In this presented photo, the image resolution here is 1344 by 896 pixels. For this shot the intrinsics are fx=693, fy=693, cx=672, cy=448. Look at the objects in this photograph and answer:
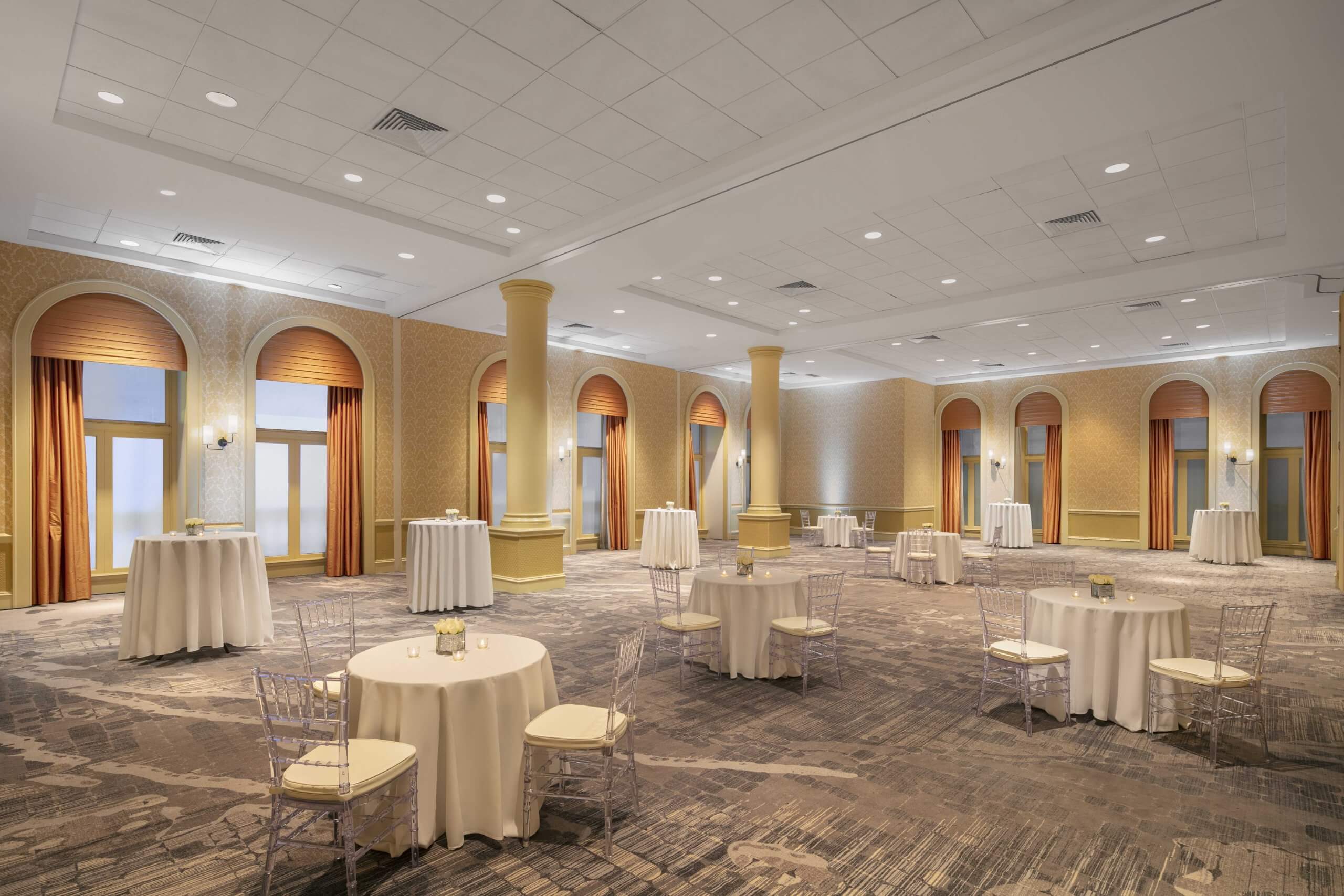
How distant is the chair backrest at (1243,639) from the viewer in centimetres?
375

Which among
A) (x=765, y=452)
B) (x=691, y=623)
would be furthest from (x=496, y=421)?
(x=691, y=623)

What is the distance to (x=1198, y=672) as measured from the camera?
3797 millimetres

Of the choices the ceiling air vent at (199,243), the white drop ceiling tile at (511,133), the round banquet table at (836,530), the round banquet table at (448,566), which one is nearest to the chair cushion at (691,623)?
the round banquet table at (448,566)

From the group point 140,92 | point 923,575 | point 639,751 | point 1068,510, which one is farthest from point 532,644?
point 1068,510

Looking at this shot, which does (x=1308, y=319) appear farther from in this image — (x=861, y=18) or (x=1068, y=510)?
(x=861, y=18)

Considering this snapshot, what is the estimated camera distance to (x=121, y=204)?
21.2 feet

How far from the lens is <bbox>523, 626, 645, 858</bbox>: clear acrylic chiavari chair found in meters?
2.76

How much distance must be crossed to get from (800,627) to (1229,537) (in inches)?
452

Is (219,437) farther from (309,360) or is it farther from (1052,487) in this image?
(1052,487)

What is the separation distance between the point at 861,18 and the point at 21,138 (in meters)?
5.98

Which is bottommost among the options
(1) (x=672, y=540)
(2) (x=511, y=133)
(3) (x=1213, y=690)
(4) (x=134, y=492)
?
(1) (x=672, y=540)

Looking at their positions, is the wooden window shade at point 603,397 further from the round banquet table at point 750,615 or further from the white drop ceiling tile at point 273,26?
the white drop ceiling tile at point 273,26

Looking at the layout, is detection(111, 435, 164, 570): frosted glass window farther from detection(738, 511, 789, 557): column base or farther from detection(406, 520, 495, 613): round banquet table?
detection(738, 511, 789, 557): column base

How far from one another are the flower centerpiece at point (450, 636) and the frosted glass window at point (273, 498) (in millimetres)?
7885
